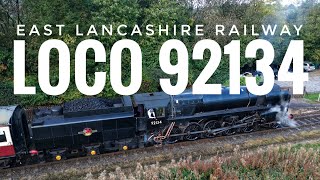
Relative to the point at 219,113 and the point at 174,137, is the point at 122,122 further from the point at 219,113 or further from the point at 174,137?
the point at 219,113

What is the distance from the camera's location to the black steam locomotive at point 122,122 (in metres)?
14.9

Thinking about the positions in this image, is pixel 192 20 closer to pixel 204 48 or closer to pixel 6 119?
pixel 204 48

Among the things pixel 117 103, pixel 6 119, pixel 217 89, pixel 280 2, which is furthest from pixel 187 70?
pixel 280 2

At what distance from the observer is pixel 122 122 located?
15.8m

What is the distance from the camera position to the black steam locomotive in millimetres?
14930

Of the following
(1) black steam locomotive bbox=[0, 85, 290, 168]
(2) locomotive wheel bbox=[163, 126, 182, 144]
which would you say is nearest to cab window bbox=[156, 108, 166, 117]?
(1) black steam locomotive bbox=[0, 85, 290, 168]

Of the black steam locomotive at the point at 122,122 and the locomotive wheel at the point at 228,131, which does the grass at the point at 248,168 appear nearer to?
the black steam locomotive at the point at 122,122

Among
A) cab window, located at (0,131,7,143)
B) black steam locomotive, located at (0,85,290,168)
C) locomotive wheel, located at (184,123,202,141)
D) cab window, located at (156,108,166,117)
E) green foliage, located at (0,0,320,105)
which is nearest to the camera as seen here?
cab window, located at (0,131,7,143)

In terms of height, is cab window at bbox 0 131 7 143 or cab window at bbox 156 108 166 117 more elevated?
cab window at bbox 156 108 166 117

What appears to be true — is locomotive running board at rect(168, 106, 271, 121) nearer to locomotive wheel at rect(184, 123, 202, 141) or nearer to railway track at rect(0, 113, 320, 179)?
locomotive wheel at rect(184, 123, 202, 141)

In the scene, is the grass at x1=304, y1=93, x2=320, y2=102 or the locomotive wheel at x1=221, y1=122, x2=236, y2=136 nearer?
the locomotive wheel at x1=221, y1=122, x2=236, y2=136

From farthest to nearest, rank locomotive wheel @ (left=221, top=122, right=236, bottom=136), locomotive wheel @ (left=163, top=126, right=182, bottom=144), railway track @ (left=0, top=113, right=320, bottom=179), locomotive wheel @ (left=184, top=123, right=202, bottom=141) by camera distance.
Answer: locomotive wheel @ (left=221, top=122, right=236, bottom=136) < locomotive wheel @ (left=184, top=123, right=202, bottom=141) < locomotive wheel @ (left=163, top=126, right=182, bottom=144) < railway track @ (left=0, top=113, right=320, bottom=179)

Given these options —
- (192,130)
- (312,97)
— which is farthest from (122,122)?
(312,97)

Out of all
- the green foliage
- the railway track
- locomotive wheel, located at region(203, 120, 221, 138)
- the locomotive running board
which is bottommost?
the railway track
